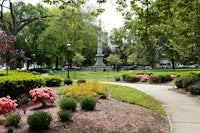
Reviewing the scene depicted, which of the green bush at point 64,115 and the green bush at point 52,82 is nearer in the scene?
the green bush at point 64,115

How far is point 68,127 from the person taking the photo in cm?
677

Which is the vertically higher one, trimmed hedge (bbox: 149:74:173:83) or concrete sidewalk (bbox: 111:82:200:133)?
trimmed hedge (bbox: 149:74:173:83)

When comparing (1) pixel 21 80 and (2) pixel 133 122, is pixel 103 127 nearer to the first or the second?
(2) pixel 133 122

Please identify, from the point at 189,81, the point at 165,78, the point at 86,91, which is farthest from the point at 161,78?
the point at 86,91

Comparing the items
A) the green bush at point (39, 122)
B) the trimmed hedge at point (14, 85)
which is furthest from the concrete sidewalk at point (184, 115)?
the trimmed hedge at point (14, 85)

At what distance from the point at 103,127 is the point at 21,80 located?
4329mm

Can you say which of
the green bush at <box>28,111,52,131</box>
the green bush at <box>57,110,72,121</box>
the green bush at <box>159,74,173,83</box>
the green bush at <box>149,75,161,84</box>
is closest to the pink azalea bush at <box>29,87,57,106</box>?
the green bush at <box>57,110,72,121</box>

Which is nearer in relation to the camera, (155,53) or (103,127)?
(103,127)

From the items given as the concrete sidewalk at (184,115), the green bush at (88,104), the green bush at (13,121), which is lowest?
the concrete sidewalk at (184,115)

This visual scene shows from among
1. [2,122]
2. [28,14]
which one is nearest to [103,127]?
[2,122]

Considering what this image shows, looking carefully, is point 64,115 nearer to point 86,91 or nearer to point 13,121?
point 13,121

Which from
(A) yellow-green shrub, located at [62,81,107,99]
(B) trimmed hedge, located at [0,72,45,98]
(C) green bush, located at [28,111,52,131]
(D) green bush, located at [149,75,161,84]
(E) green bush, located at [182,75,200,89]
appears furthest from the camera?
(D) green bush, located at [149,75,161,84]

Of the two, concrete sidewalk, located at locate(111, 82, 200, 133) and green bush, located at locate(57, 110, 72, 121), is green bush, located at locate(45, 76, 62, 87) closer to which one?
concrete sidewalk, located at locate(111, 82, 200, 133)

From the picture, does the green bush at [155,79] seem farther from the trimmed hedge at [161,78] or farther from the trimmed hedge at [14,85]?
the trimmed hedge at [14,85]
